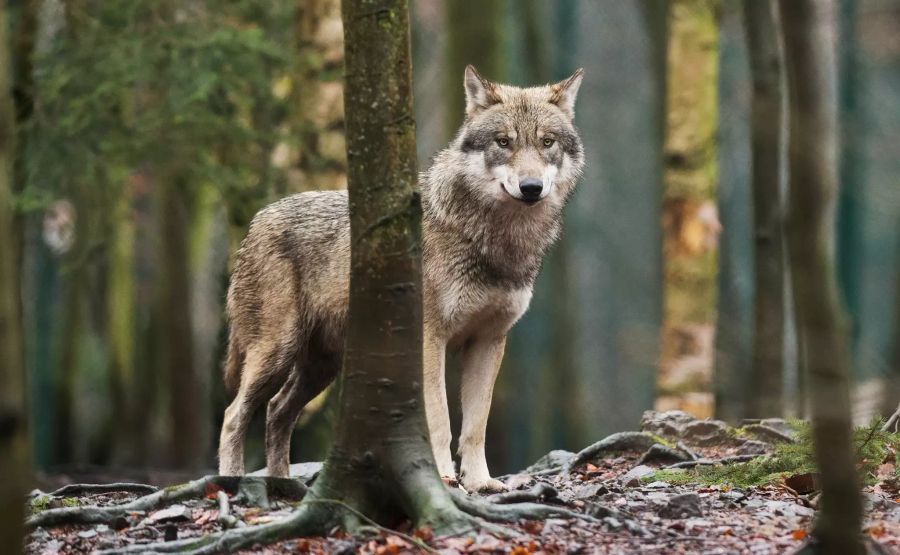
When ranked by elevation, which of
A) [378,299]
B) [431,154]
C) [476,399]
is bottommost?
[476,399]

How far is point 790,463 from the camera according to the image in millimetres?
6359

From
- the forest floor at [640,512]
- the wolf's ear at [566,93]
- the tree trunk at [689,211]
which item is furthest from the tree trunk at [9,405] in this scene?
the tree trunk at [689,211]

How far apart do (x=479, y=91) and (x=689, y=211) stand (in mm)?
10651

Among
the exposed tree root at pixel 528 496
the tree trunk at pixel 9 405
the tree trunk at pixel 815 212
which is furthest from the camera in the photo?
the exposed tree root at pixel 528 496

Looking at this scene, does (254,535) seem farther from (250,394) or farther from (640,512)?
(250,394)

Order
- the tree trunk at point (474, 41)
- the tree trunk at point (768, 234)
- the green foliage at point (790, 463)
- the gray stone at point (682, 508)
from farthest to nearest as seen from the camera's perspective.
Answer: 1. the tree trunk at point (474, 41)
2. the tree trunk at point (768, 234)
3. the green foliage at point (790, 463)
4. the gray stone at point (682, 508)

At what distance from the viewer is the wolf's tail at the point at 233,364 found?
8.01 meters

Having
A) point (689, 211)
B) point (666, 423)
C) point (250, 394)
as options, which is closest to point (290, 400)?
point (250, 394)

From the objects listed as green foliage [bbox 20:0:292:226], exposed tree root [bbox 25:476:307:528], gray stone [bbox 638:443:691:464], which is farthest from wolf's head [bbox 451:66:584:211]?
green foliage [bbox 20:0:292:226]

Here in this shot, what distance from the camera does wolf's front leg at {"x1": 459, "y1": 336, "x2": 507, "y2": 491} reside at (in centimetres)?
685

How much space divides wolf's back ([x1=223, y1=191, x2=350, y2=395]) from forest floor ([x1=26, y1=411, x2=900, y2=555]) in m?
1.36

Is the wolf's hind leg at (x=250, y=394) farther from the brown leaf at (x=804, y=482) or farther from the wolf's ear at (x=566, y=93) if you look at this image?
the brown leaf at (x=804, y=482)

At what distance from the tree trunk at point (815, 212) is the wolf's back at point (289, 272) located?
393 centimetres

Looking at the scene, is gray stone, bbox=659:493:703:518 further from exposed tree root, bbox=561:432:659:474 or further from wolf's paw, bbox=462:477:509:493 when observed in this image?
exposed tree root, bbox=561:432:659:474
